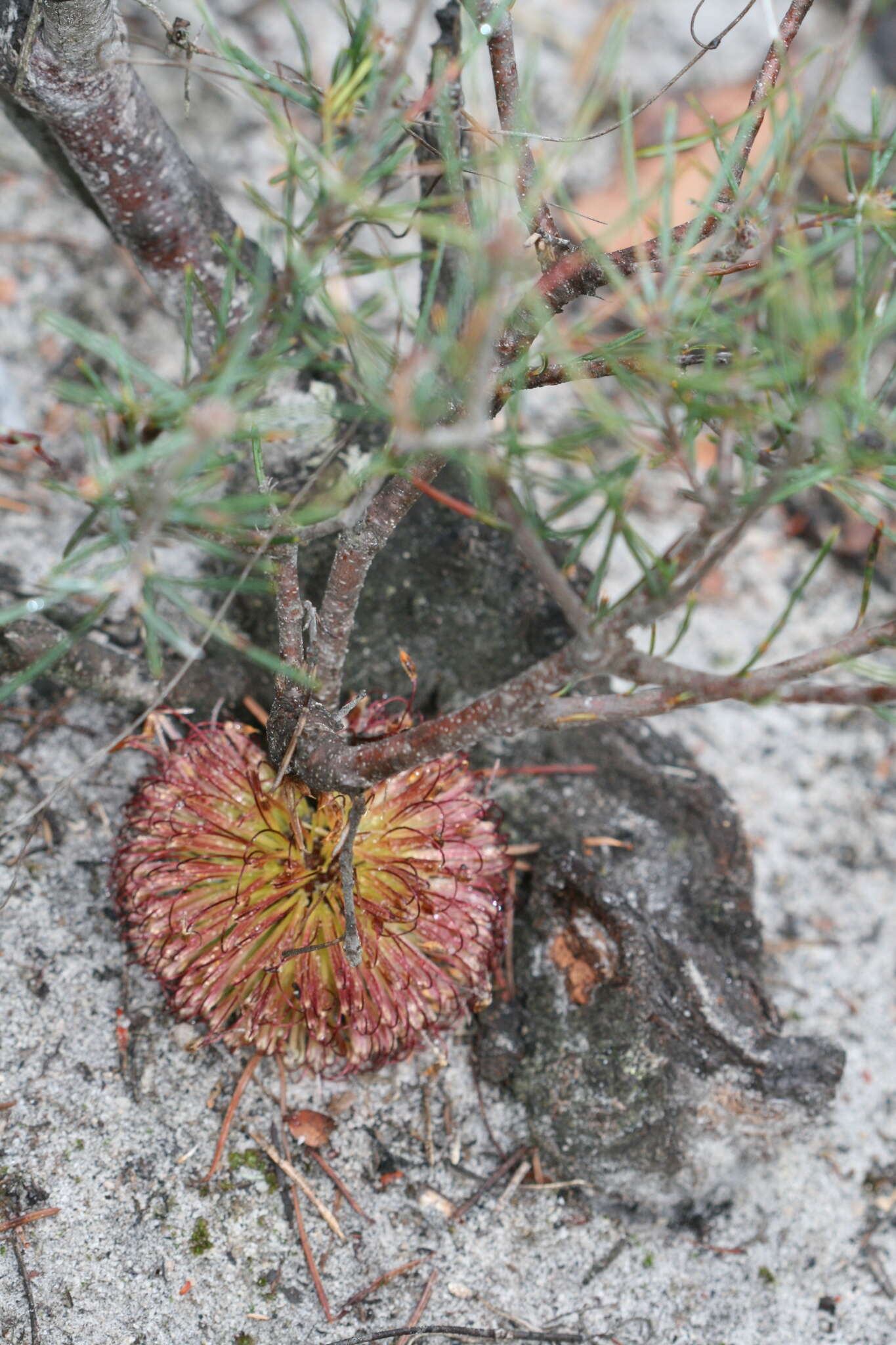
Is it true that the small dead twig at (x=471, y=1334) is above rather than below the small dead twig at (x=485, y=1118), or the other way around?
below

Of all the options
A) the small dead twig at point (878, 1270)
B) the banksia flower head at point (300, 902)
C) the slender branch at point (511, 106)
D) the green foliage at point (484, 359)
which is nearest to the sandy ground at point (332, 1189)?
the small dead twig at point (878, 1270)

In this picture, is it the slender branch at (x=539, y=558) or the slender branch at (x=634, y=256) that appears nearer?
the slender branch at (x=539, y=558)

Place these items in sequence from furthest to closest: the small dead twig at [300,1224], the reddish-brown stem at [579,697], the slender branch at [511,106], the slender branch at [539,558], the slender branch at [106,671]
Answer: the slender branch at [106,671] < the small dead twig at [300,1224] < the slender branch at [511,106] < the reddish-brown stem at [579,697] < the slender branch at [539,558]

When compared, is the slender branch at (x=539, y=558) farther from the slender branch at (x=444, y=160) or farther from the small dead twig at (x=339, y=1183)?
the small dead twig at (x=339, y=1183)

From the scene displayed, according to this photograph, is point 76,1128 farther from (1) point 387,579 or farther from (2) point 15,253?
(2) point 15,253

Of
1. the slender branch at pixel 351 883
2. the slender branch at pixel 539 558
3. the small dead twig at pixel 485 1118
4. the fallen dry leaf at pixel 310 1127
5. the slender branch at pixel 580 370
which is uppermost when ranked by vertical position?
the slender branch at pixel 580 370

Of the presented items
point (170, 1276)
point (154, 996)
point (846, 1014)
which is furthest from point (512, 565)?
point (170, 1276)

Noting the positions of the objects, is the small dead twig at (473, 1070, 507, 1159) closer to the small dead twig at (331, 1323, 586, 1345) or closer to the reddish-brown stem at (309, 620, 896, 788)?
the small dead twig at (331, 1323, 586, 1345)

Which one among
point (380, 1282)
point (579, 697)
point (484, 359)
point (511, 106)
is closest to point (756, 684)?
point (579, 697)

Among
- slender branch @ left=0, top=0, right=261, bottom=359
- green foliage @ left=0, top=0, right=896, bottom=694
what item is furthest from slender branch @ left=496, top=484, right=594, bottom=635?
slender branch @ left=0, top=0, right=261, bottom=359
